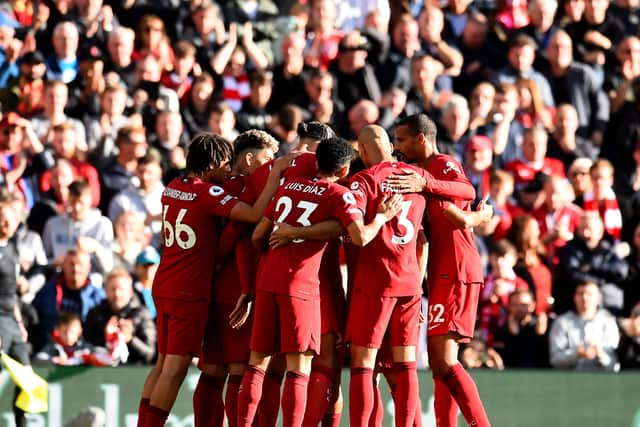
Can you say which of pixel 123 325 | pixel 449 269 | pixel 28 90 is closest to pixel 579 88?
pixel 28 90

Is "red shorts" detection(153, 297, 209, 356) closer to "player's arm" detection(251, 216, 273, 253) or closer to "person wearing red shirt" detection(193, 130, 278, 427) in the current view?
"person wearing red shirt" detection(193, 130, 278, 427)

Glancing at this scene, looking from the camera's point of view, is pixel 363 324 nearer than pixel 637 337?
Yes

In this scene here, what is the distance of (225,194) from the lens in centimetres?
1073

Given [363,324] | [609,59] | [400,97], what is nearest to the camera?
[363,324]

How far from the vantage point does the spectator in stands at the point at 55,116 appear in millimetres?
15711

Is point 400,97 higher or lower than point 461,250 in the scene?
higher

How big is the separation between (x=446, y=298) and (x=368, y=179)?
1065 mm

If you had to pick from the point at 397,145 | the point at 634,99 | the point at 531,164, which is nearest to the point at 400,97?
the point at 531,164

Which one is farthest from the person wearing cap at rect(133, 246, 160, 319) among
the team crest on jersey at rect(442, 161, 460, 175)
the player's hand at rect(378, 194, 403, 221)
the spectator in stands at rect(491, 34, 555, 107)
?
the spectator in stands at rect(491, 34, 555, 107)

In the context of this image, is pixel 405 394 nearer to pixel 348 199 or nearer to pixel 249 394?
pixel 249 394

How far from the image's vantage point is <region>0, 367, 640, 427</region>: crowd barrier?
519 inches

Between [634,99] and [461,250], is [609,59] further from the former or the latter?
[461,250]

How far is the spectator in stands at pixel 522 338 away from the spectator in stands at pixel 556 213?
1.38 meters

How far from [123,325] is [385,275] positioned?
397 centimetres
